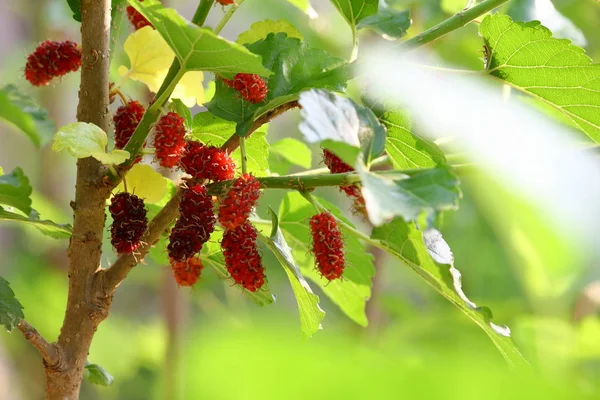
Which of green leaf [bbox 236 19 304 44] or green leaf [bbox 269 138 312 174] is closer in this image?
green leaf [bbox 236 19 304 44]

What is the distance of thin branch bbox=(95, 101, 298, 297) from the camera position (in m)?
0.44

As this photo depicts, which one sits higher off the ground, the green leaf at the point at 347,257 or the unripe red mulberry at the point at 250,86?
the unripe red mulberry at the point at 250,86

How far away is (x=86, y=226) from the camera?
46 cm

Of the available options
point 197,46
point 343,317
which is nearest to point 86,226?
point 197,46

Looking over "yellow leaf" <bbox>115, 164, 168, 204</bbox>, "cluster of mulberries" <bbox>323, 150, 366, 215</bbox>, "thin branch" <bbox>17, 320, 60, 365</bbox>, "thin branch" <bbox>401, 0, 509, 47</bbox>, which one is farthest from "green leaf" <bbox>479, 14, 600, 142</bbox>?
"thin branch" <bbox>17, 320, 60, 365</bbox>

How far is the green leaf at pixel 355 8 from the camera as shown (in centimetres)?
47

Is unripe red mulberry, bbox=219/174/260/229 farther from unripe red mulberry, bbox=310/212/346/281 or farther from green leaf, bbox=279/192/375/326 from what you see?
green leaf, bbox=279/192/375/326

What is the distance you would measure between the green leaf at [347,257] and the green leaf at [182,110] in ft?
0.37

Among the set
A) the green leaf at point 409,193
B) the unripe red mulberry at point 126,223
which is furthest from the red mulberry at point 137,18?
the green leaf at point 409,193

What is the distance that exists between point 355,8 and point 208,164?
0.15m

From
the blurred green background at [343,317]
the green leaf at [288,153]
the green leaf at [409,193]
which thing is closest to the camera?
the blurred green background at [343,317]

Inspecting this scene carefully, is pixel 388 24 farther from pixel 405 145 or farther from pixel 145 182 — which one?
pixel 145 182

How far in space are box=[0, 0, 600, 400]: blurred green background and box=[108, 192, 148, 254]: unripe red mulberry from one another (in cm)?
8

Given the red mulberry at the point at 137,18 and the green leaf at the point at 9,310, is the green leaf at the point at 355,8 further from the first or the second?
the green leaf at the point at 9,310
